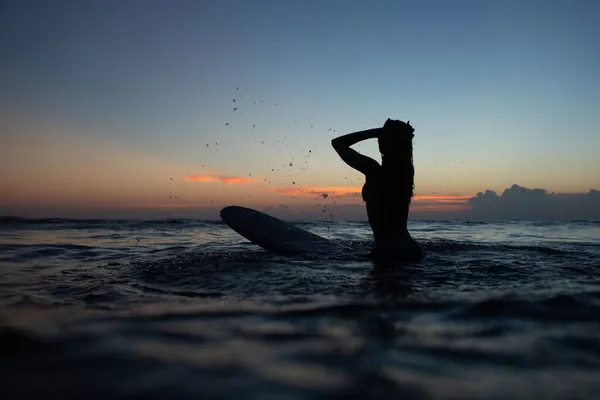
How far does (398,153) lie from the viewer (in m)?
5.63

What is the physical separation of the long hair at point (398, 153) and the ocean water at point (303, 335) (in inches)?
52.7

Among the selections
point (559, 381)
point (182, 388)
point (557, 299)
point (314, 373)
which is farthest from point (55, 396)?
→ point (557, 299)

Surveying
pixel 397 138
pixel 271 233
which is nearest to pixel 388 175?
pixel 397 138

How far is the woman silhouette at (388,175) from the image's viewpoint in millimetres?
5656

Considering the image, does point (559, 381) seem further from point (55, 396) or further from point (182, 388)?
point (55, 396)

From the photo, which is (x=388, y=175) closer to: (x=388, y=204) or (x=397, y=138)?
(x=388, y=204)

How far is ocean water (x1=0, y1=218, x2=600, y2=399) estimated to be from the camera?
6.42ft

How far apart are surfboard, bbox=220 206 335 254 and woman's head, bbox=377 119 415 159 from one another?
2.41 metres

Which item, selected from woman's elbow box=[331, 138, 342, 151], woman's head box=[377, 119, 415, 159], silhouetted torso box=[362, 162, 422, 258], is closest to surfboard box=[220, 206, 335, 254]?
silhouetted torso box=[362, 162, 422, 258]

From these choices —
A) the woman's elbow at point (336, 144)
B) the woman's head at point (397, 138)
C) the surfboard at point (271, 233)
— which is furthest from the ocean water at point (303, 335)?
the surfboard at point (271, 233)

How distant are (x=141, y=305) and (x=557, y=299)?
3923mm

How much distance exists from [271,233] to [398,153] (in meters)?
3.04

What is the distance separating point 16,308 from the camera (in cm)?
343

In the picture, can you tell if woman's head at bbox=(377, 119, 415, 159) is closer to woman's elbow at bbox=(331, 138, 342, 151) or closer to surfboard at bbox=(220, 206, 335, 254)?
woman's elbow at bbox=(331, 138, 342, 151)
